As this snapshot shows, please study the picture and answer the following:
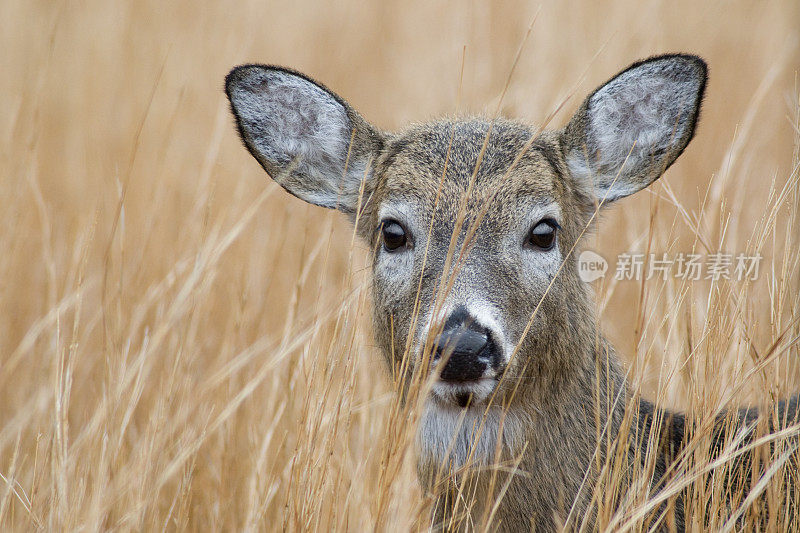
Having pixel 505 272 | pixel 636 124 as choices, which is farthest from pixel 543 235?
pixel 636 124

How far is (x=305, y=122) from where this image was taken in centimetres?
417

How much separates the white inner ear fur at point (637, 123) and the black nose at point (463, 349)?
986mm

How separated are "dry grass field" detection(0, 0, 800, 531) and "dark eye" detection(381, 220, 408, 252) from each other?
22 cm

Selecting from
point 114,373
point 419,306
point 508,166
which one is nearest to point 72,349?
point 114,373

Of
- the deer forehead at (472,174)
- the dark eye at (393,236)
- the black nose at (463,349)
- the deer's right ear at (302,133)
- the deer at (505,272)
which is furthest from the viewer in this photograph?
the deer's right ear at (302,133)

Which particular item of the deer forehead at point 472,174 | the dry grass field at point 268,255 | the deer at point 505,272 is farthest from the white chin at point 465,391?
the deer forehead at point 472,174

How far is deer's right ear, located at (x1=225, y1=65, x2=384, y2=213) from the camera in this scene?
402 centimetres

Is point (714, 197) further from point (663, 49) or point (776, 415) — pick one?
point (663, 49)

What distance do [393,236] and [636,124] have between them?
3.69 feet

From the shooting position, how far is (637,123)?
3980 mm

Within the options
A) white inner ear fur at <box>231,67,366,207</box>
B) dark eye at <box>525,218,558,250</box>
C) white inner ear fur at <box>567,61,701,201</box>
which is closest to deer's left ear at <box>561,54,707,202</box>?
white inner ear fur at <box>567,61,701,201</box>

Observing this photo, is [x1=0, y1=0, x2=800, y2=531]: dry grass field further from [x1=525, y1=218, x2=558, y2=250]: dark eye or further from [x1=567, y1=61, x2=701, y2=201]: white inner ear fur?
[x1=525, y1=218, x2=558, y2=250]: dark eye

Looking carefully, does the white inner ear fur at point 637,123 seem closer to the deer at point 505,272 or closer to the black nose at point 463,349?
the deer at point 505,272

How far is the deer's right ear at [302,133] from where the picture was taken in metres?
4.02
